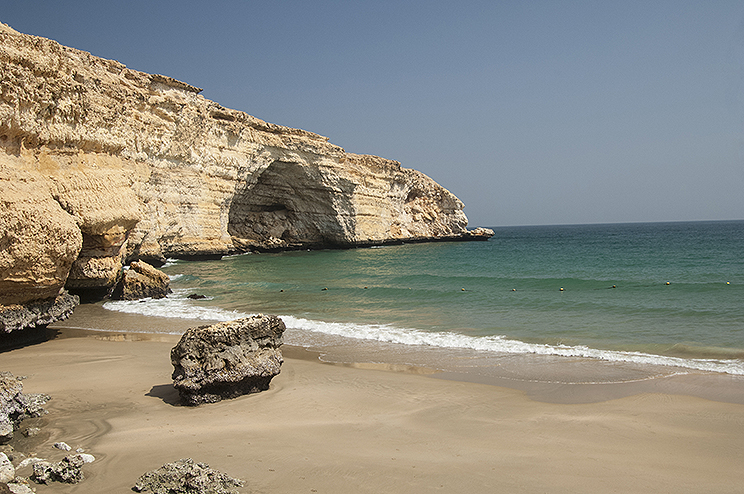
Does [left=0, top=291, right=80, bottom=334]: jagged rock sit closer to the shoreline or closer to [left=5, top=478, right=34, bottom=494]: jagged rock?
the shoreline

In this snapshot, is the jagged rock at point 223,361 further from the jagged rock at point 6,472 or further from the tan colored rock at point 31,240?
the tan colored rock at point 31,240

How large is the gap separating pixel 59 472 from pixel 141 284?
43.7 ft

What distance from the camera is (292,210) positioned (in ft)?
148

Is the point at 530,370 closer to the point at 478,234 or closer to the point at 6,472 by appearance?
the point at 6,472

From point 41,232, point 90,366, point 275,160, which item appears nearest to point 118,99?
point 41,232

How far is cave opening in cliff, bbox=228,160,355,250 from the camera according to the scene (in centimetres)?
4069

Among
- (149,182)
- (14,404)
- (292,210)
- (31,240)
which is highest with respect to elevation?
(149,182)

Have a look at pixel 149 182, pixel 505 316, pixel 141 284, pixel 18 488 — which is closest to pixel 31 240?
pixel 18 488

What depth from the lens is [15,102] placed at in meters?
8.16

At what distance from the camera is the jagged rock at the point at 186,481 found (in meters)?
3.04

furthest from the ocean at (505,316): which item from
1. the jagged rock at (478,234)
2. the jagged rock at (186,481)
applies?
the jagged rock at (478,234)

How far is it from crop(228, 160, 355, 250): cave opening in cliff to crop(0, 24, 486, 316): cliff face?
126 mm

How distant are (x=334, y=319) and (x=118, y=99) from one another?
25.9 feet

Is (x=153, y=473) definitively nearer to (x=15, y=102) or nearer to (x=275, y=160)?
(x=15, y=102)
